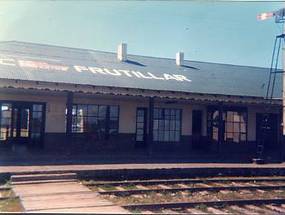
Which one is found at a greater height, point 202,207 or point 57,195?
point 57,195


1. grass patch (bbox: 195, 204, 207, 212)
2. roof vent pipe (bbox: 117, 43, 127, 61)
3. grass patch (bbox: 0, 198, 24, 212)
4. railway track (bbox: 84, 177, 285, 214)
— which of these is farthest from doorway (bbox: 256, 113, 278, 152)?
grass patch (bbox: 0, 198, 24, 212)

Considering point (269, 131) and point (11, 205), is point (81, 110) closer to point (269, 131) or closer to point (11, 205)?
point (11, 205)

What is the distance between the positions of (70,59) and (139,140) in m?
4.97

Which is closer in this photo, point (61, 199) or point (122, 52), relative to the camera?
point (61, 199)

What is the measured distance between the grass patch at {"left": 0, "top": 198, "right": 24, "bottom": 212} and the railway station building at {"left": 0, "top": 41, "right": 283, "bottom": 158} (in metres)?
5.62

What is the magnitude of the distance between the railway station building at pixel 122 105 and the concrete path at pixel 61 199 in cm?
445

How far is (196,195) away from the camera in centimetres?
977

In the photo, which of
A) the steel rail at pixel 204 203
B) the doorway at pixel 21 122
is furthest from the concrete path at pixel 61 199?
the doorway at pixel 21 122

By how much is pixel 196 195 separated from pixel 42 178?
13.3ft

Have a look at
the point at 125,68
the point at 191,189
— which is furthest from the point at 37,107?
the point at 191,189

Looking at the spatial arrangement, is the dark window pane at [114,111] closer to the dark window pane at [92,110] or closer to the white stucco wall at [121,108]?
the white stucco wall at [121,108]

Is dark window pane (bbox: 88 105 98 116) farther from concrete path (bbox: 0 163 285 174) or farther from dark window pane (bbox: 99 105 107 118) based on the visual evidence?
concrete path (bbox: 0 163 285 174)

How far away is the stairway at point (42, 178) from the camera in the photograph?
388 inches

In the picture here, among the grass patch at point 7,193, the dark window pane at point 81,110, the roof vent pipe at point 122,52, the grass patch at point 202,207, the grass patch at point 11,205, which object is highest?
the roof vent pipe at point 122,52
